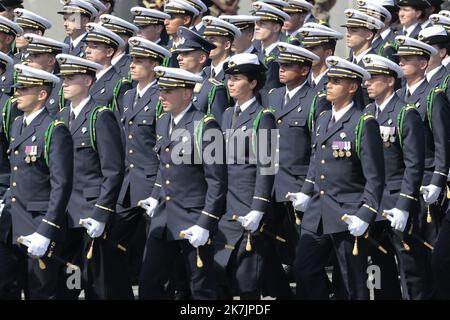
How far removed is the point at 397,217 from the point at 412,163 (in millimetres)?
500

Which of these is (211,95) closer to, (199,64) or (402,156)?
(199,64)

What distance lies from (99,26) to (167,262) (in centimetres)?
334

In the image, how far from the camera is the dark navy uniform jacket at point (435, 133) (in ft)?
52.9

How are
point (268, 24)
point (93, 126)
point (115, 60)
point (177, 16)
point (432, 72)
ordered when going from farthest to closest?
point (177, 16) < point (268, 24) < point (115, 60) < point (432, 72) < point (93, 126)

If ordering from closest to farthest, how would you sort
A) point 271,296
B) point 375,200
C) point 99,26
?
point 375,200, point 271,296, point 99,26

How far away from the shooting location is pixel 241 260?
15.9 meters

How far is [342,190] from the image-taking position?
15.4 meters

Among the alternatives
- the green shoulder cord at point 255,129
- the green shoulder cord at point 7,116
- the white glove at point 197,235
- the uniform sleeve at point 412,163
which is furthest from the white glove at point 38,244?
the uniform sleeve at point 412,163

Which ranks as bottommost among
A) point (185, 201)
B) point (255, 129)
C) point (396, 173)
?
point (185, 201)

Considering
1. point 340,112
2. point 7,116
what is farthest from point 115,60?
point 340,112

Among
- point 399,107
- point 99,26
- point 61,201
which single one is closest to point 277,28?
point 99,26

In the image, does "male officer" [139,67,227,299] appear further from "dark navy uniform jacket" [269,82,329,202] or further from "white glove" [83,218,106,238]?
"dark navy uniform jacket" [269,82,329,202]

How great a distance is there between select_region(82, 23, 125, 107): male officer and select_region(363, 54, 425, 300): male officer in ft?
9.41
